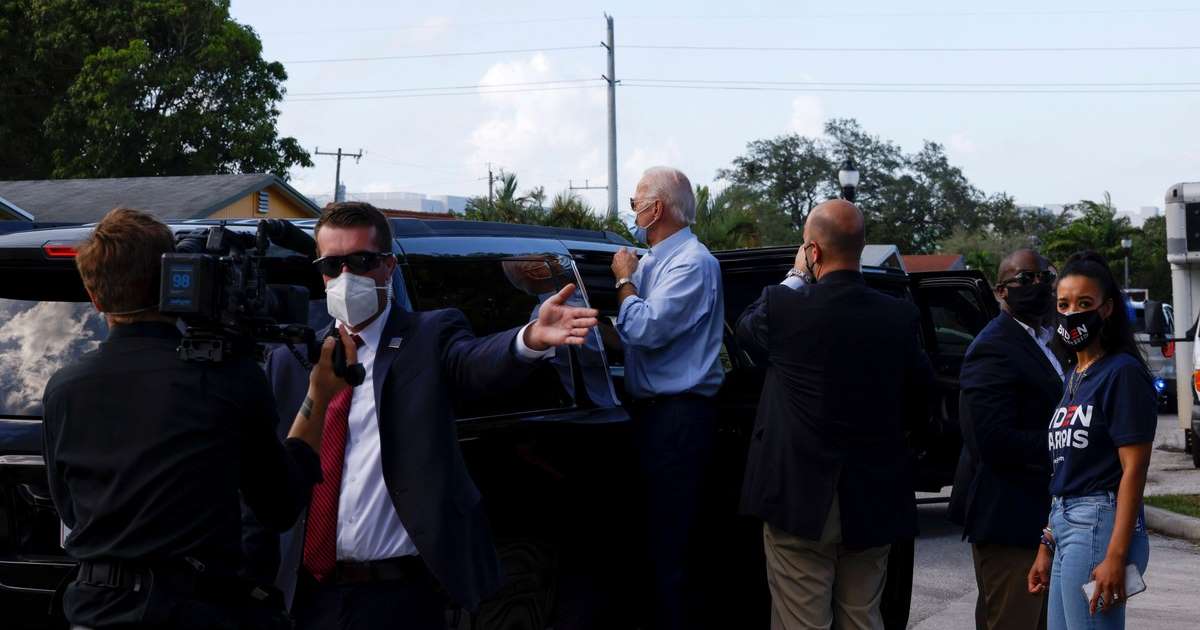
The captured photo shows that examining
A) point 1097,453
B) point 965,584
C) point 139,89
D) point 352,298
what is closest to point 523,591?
point 352,298

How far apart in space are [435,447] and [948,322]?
752 cm

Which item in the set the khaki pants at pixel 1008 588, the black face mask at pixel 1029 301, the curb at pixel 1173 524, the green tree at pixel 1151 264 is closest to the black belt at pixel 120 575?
the khaki pants at pixel 1008 588

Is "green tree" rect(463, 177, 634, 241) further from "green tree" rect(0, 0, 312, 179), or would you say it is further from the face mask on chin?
the face mask on chin

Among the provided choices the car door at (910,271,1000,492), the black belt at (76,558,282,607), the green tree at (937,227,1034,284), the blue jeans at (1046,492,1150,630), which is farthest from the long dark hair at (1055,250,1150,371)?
the green tree at (937,227,1034,284)

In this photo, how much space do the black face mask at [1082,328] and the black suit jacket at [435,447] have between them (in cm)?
189

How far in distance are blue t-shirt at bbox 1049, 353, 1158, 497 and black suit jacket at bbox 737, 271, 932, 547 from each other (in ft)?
2.09

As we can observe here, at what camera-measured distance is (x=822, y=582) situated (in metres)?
4.92

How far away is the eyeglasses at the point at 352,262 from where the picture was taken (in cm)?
362

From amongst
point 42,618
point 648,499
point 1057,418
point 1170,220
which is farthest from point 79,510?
point 1170,220

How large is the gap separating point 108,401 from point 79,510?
0.79 ft

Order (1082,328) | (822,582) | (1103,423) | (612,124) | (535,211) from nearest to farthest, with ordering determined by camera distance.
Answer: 1. (1103,423)
2. (1082,328)
3. (822,582)
4. (535,211)
5. (612,124)

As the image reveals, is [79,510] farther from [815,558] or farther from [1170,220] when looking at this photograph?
[1170,220]

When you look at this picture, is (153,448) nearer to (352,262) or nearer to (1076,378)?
(352,262)

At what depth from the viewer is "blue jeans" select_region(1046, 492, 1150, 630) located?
4219mm
